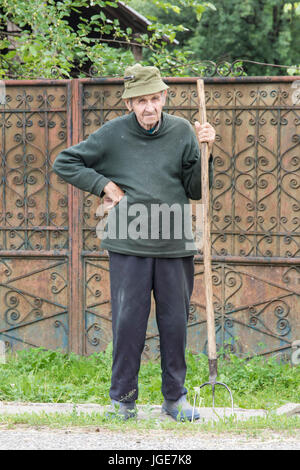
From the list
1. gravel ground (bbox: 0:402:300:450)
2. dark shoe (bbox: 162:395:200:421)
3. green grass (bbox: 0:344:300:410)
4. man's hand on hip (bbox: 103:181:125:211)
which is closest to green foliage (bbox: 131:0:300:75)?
green grass (bbox: 0:344:300:410)

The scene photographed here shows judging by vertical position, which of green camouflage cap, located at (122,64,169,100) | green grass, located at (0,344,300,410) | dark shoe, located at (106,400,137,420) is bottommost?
green grass, located at (0,344,300,410)

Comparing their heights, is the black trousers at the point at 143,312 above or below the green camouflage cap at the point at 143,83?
below

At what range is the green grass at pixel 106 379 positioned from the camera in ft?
17.8

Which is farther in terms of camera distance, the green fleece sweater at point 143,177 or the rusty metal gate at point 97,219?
the rusty metal gate at point 97,219

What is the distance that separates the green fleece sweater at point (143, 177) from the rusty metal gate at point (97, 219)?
174 centimetres

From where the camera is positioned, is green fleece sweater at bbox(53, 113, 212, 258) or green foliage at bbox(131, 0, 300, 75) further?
green foliage at bbox(131, 0, 300, 75)

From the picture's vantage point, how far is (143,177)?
4.49 m

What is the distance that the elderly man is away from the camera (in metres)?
4.48

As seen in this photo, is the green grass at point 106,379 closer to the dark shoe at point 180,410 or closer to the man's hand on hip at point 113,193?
the dark shoe at point 180,410

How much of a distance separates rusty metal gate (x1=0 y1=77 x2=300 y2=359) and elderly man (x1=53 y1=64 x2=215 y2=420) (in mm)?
1746

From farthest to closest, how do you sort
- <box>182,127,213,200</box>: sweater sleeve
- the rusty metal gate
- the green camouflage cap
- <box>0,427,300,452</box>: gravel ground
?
the rusty metal gate
<box>182,127,213,200</box>: sweater sleeve
the green camouflage cap
<box>0,427,300,452</box>: gravel ground

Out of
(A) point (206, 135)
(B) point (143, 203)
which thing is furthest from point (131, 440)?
(A) point (206, 135)

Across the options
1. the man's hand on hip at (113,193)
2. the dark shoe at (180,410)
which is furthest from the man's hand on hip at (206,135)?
the dark shoe at (180,410)

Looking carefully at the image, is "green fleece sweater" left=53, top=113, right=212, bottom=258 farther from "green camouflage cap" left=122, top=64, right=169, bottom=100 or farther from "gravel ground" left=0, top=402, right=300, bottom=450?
"gravel ground" left=0, top=402, right=300, bottom=450
